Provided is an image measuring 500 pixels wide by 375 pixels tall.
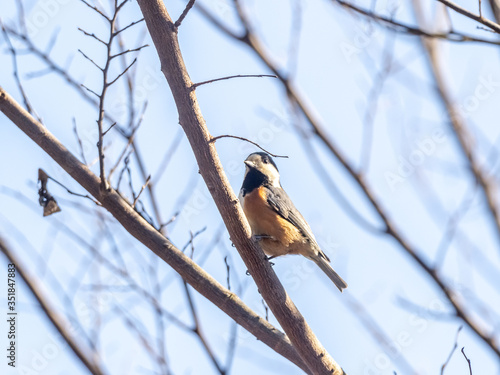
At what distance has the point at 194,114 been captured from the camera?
126 inches

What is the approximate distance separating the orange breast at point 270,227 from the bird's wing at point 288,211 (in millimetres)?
60

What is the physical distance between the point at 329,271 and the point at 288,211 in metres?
0.79

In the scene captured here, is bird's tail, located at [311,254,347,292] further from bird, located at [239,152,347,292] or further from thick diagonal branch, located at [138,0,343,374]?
thick diagonal branch, located at [138,0,343,374]

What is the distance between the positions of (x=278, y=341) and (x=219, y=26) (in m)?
2.82

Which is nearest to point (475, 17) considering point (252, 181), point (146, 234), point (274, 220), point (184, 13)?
point (184, 13)

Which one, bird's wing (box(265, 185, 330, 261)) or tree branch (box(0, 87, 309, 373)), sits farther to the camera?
bird's wing (box(265, 185, 330, 261))

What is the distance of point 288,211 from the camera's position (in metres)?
5.34

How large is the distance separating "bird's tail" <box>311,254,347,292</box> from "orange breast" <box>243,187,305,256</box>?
37 cm

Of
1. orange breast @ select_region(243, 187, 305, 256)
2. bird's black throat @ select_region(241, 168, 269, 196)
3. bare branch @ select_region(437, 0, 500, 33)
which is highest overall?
bird's black throat @ select_region(241, 168, 269, 196)

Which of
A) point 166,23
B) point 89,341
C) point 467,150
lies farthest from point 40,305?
point 467,150

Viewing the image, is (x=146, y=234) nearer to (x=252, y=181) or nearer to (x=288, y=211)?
(x=288, y=211)

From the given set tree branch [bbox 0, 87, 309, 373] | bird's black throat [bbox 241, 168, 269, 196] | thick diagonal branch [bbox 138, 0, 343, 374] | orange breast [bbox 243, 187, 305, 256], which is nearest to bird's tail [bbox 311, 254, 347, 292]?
orange breast [bbox 243, 187, 305, 256]

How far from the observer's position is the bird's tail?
5.45 metres

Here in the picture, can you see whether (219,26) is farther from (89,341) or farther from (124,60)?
(89,341)
